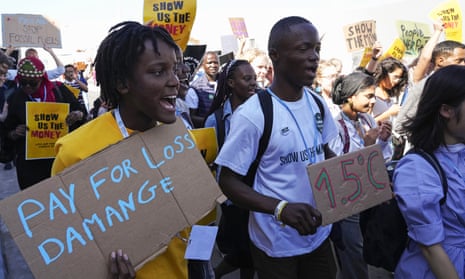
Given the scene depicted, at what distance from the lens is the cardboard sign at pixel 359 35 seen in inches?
305

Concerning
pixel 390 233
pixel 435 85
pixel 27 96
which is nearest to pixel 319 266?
pixel 390 233

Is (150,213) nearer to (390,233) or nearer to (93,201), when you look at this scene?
(93,201)

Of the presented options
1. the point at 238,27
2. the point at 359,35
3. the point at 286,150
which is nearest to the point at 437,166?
the point at 286,150

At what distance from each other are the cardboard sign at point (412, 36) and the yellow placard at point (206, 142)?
5263 mm

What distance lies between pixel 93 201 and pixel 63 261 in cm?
22

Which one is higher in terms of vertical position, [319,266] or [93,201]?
[93,201]

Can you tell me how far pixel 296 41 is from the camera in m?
2.35

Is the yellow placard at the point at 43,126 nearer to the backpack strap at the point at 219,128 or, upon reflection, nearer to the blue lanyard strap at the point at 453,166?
the backpack strap at the point at 219,128

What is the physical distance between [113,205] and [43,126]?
3006 millimetres

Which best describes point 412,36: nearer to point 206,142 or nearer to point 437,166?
point 206,142

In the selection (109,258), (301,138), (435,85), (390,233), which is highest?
(435,85)

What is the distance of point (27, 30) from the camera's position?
7402mm

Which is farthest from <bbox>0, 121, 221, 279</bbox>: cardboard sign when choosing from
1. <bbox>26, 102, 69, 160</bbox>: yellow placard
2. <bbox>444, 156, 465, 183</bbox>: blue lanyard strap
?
<bbox>26, 102, 69, 160</bbox>: yellow placard

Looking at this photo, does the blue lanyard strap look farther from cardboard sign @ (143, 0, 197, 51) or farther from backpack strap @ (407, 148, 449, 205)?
cardboard sign @ (143, 0, 197, 51)
